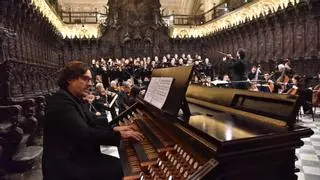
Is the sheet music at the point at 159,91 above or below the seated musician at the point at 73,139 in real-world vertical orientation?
above

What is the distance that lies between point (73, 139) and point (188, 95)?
1808 mm

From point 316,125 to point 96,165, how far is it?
6.72 meters

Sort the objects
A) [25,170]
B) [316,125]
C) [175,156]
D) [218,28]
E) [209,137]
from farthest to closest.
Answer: [218,28] → [316,125] → [25,170] → [175,156] → [209,137]

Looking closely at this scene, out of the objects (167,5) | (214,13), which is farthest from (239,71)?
(167,5)

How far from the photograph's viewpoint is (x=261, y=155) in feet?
4.89

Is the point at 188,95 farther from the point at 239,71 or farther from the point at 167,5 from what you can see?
the point at 167,5

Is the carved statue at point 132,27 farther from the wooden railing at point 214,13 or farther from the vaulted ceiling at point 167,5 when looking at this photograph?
the vaulted ceiling at point 167,5

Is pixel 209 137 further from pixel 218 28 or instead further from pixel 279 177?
pixel 218 28

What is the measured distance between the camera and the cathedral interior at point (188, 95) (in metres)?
1.55

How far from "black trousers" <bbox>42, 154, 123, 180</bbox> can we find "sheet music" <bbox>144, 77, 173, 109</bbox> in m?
0.58

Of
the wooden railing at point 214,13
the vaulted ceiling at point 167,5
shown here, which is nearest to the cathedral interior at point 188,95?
the wooden railing at point 214,13

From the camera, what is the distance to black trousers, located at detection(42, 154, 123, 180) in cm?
194

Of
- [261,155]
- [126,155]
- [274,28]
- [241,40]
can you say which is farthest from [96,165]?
[241,40]

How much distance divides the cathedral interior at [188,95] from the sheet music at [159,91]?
0.02 metres
